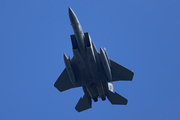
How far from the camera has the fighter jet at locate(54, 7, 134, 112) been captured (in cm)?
2831

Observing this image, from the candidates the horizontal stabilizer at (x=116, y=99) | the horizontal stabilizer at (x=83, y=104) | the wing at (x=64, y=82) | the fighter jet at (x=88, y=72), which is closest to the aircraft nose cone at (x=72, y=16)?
the fighter jet at (x=88, y=72)

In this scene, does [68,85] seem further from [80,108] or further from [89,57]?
[89,57]

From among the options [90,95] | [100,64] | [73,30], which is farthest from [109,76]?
[73,30]

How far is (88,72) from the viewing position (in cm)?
3006

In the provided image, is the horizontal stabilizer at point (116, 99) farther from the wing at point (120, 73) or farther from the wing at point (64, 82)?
the wing at point (64, 82)

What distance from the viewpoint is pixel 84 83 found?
31.1 metres

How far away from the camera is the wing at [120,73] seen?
31.7 metres

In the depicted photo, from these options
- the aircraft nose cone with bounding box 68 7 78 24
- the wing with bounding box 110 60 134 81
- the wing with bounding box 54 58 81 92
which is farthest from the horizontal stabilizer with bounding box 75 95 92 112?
the aircraft nose cone with bounding box 68 7 78 24

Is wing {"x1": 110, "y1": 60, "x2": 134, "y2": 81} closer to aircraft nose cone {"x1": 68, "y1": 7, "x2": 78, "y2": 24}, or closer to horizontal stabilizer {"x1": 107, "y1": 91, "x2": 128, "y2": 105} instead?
horizontal stabilizer {"x1": 107, "y1": 91, "x2": 128, "y2": 105}

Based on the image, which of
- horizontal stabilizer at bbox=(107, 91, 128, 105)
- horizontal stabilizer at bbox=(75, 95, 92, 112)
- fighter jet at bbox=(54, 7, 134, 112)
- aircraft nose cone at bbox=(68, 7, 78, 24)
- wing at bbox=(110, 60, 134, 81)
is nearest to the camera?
aircraft nose cone at bbox=(68, 7, 78, 24)

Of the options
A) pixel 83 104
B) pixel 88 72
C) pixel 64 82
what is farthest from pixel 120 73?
pixel 64 82

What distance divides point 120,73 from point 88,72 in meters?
4.28

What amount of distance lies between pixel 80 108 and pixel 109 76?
21.6 ft

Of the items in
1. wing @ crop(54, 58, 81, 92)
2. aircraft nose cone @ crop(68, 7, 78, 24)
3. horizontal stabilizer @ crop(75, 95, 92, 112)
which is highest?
aircraft nose cone @ crop(68, 7, 78, 24)
